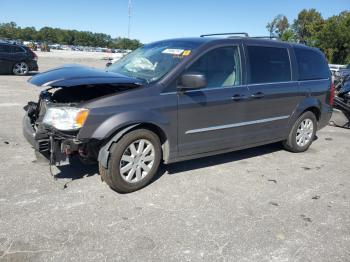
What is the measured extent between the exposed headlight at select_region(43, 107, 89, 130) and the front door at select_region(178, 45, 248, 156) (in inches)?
47.3

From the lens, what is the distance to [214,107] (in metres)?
4.97

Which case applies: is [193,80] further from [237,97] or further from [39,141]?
[39,141]

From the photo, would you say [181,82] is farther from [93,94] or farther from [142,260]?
[142,260]

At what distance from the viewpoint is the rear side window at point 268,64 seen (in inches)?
215

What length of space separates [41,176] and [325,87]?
16.3ft

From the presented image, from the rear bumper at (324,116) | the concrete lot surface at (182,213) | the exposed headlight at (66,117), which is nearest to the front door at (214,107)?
the concrete lot surface at (182,213)

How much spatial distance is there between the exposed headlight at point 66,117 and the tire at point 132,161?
1.55ft

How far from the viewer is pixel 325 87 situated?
Answer: 681cm

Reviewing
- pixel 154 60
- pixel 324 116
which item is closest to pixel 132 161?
pixel 154 60

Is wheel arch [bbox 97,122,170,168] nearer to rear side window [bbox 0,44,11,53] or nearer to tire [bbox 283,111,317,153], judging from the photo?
tire [bbox 283,111,317,153]

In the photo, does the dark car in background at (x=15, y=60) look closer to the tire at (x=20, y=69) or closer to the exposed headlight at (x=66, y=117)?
the tire at (x=20, y=69)

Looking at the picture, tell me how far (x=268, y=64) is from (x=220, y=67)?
102cm

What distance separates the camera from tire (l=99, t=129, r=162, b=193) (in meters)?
4.27

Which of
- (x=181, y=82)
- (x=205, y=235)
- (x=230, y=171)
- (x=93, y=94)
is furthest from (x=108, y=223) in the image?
(x=230, y=171)
